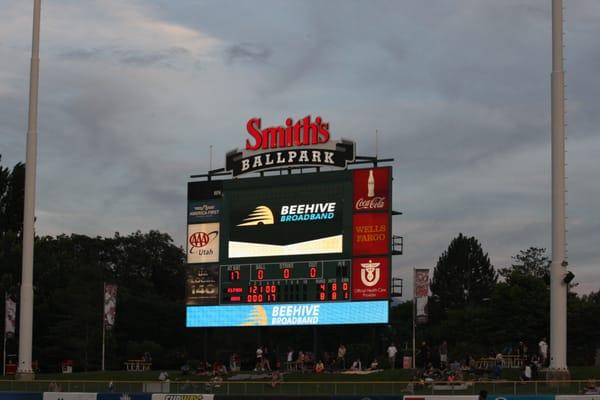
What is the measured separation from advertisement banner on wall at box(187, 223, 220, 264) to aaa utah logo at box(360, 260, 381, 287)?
9.42 metres

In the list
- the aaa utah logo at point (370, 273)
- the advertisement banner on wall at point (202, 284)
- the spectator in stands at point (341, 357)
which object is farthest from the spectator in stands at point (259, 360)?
the aaa utah logo at point (370, 273)

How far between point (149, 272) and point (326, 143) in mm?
63705

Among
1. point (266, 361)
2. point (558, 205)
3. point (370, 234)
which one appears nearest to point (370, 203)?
point (370, 234)

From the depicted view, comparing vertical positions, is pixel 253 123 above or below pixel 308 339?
above

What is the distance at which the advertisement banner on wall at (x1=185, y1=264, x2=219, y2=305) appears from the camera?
6431 centimetres

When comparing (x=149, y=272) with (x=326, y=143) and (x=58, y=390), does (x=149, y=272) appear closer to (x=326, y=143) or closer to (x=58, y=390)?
(x=326, y=143)

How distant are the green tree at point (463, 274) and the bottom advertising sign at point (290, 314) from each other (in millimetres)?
62588

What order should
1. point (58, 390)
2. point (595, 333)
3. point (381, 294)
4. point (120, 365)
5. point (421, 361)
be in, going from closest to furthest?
point (58, 390)
point (421, 361)
point (381, 294)
point (595, 333)
point (120, 365)

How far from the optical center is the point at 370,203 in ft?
199

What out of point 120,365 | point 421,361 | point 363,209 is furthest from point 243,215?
point 120,365

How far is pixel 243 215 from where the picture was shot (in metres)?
64.4

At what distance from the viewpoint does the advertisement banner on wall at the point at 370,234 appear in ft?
196

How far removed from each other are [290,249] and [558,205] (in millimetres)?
24237

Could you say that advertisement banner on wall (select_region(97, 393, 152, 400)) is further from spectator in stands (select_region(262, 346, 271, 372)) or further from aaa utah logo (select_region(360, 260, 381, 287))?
aaa utah logo (select_region(360, 260, 381, 287))
